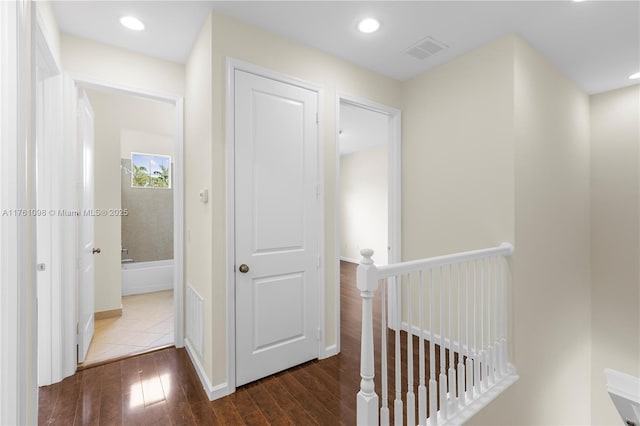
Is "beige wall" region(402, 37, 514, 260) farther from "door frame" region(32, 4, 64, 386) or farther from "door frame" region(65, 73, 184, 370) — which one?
"door frame" region(32, 4, 64, 386)

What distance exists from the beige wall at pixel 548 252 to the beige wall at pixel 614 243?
113 mm

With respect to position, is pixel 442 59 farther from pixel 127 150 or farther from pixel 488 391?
pixel 127 150

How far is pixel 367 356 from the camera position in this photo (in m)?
1.38

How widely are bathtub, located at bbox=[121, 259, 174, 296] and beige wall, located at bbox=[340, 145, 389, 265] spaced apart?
4.16m

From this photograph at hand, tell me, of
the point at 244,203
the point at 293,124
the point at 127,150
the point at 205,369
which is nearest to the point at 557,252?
the point at 293,124

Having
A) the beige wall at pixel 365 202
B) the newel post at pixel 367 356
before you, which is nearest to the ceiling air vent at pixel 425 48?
the newel post at pixel 367 356

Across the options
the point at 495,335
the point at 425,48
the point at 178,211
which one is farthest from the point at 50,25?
the point at 495,335

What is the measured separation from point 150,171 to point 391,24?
4465mm

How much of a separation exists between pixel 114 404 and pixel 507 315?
9.51 feet

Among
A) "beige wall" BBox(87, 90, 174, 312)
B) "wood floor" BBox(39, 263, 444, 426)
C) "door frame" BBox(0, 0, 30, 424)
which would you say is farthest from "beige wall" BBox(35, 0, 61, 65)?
"wood floor" BBox(39, 263, 444, 426)

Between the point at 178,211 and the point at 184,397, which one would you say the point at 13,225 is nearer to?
the point at 184,397

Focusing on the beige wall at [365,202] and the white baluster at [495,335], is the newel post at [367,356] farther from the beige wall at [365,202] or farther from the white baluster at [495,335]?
the beige wall at [365,202]

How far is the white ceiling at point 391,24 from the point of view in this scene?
6.61 ft

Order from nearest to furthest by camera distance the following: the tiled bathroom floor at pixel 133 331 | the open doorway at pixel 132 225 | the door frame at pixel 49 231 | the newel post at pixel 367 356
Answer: the newel post at pixel 367 356, the door frame at pixel 49 231, the tiled bathroom floor at pixel 133 331, the open doorway at pixel 132 225
